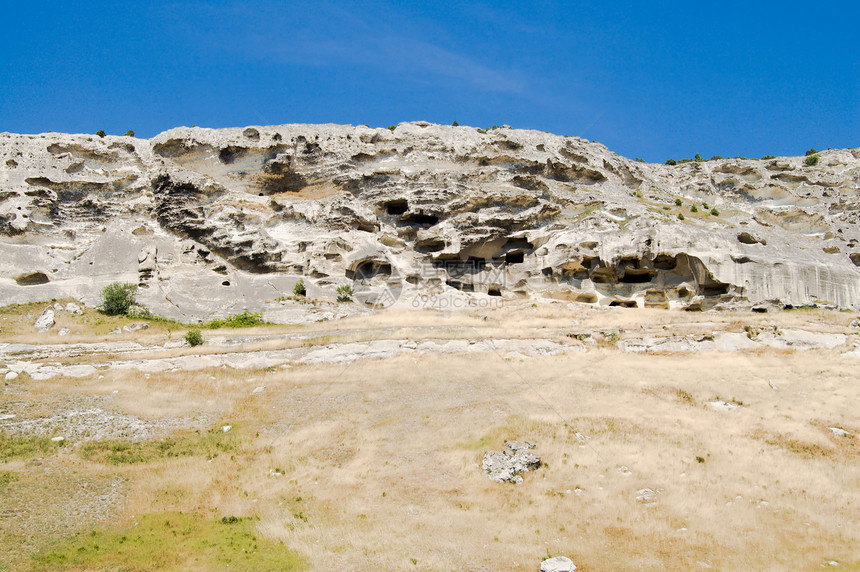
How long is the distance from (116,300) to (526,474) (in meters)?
28.6

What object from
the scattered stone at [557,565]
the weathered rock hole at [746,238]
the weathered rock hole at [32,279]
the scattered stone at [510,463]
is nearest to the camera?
the scattered stone at [557,565]

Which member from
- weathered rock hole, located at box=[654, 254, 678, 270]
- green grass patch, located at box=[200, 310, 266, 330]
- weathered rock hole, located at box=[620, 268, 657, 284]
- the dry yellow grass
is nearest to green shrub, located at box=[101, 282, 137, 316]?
green grass patch, located at box=[200, 310, 266, 330]

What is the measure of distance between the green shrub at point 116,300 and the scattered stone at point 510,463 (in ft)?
88.6

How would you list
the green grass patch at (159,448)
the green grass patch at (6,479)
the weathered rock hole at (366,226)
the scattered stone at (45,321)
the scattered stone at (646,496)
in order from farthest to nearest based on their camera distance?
the weathered rock hole at (366,226) → the scattered stone at (45,321) → the green grass patch at (159,448) → the green grass patch at (6,479) → the scattered stone at (646,496)

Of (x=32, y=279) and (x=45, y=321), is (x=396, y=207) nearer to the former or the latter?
(x=45, y=321)

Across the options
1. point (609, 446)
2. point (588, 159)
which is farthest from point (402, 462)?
point (588, 159)

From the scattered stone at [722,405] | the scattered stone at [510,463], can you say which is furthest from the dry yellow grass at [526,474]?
the scattered stone at [722,405]

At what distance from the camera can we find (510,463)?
1588 centimetres

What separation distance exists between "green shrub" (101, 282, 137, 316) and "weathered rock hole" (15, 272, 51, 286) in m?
5.36

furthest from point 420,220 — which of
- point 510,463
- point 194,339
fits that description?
point 510,463

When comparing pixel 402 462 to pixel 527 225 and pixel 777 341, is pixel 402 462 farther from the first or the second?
pixel 527 225

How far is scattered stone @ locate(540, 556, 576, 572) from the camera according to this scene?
11.0 meters

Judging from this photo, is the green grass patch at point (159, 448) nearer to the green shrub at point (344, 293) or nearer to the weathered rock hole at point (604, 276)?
the green shrub at point (344, 293)

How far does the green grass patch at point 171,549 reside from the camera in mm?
11656
